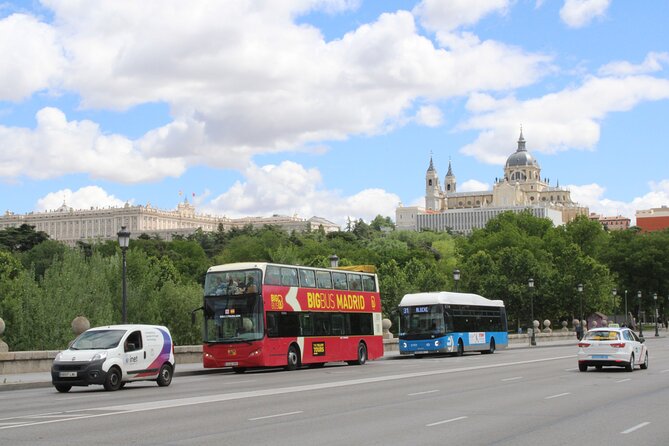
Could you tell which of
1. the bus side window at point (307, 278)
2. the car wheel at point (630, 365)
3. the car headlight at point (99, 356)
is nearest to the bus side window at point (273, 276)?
the bus side window at point (307, 278)

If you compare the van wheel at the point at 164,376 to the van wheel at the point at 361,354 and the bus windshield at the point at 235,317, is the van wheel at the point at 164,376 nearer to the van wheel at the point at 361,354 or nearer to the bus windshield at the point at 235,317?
the bus windshield at the point at 235,317

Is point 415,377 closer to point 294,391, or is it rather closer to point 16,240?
point 294,391

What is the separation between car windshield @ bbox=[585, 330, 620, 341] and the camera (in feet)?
97.4

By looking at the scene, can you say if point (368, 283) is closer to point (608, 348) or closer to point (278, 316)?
point (278, 316)

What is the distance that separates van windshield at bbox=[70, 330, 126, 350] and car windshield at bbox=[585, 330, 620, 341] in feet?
49.5

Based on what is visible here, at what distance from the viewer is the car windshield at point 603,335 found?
2969cm

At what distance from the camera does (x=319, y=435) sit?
1420 centimetres

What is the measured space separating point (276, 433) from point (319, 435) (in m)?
0.70

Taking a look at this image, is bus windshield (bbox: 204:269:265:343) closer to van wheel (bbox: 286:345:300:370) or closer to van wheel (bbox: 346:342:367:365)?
van wheel (bbox: 286:345:300:370)

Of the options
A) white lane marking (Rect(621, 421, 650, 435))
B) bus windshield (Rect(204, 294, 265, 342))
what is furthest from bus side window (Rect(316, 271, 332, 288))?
white lane marking (Rect(621, 421, 650, 435))

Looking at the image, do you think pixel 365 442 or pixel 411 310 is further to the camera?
pixel 411 310

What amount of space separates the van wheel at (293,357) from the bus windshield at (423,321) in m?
12.2

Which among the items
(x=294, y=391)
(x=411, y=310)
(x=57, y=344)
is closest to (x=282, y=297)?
(x=294, y=391)

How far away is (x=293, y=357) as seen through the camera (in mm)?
35250
